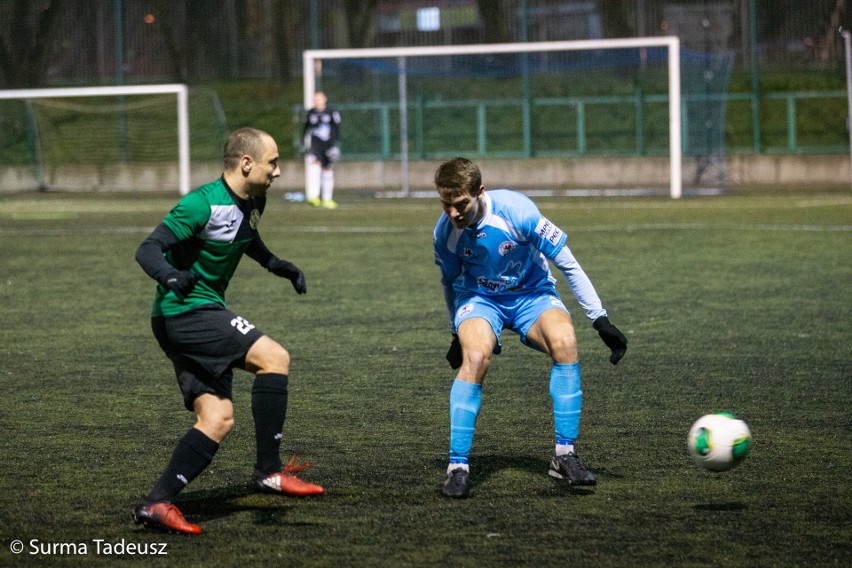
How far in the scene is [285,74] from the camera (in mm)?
29172

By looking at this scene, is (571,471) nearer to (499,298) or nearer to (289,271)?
(499,298)

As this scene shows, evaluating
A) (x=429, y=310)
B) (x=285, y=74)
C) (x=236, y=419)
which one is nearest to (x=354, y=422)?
(x=236, y=419)

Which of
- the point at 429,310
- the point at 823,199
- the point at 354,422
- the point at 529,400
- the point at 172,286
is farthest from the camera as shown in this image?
the point at 823,199

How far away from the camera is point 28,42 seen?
29.4 meters

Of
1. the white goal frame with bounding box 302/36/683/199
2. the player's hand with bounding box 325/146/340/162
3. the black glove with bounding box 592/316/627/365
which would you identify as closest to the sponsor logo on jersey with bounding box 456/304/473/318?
A: the black glove with bounding box 592/316/627/365

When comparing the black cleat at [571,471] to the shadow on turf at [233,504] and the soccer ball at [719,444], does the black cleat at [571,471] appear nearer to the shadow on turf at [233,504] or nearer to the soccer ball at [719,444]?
the soccer ball at [719,444]

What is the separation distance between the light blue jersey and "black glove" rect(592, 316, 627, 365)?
0.20 ft

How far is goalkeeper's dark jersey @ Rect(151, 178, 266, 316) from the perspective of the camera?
4594 mm

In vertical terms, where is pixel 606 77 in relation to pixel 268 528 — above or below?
above

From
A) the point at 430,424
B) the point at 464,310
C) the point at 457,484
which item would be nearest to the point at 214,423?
the point at 457,484

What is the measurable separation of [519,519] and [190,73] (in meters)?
26.0

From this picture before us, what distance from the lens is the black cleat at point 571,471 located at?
5.00 meters

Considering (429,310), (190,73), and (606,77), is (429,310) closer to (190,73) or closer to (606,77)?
(606,77)

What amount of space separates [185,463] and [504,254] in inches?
61.0
